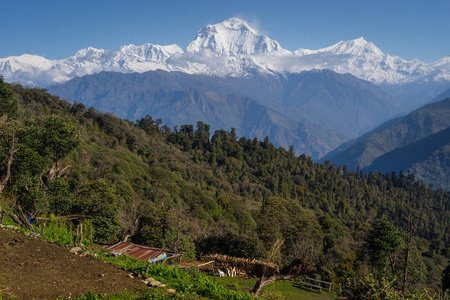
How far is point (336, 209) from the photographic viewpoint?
355ft

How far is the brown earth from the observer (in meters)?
8.48

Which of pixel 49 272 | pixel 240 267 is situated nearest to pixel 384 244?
pixel 240 267

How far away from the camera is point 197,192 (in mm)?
57406

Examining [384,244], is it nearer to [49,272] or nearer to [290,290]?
[290,290]

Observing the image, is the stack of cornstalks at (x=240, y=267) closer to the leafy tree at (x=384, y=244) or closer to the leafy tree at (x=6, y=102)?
the leafy tree at (x=384, y=244)

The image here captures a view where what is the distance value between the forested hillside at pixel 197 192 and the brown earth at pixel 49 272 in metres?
6.31

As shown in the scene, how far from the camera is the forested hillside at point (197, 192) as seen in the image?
2239 cm

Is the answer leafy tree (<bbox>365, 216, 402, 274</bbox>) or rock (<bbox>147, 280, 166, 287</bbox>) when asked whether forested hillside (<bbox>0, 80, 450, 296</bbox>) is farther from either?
rock (<bbox>147, 280, 166, 287</bbox>)

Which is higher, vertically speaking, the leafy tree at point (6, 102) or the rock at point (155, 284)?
the leafy tree at point (6, 102)

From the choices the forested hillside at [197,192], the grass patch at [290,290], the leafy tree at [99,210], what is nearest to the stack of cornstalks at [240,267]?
the grass patch at [290,290]

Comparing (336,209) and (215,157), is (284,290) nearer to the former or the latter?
(215,157)

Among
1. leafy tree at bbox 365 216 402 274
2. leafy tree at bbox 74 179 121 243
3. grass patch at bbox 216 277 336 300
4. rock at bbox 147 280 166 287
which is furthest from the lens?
leafy tree at bbox 365 216 402 274

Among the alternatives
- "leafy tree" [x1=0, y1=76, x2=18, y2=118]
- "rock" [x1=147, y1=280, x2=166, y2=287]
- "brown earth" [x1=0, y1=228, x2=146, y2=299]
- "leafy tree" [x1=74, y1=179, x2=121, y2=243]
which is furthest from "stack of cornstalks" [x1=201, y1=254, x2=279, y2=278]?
"leafy tree" [x1=0, y1=76, x2=18, y2=118]

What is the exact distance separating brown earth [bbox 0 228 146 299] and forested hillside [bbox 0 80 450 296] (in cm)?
631
